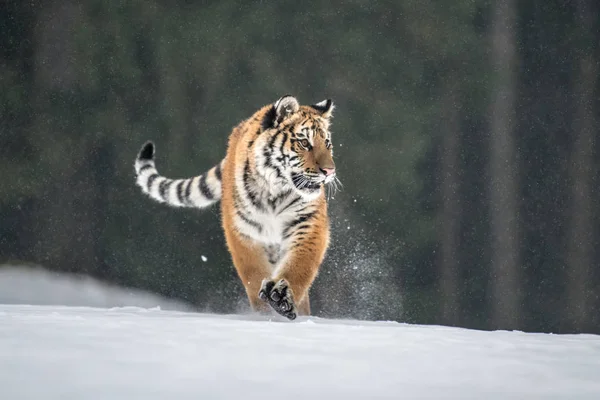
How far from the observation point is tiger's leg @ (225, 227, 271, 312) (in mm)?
4465

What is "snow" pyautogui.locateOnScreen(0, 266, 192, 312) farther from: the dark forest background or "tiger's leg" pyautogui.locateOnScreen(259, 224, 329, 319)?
"tiger's leg" pyautogui.locateOnScreen(259, 224, 329, 319)

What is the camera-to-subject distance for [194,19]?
7695mm

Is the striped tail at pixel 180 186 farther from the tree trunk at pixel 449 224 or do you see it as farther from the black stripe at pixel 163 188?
the tree trunk at pixel 449 224

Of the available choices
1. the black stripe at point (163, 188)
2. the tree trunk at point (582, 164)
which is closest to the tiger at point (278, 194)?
the black stripe at point (163, 188)

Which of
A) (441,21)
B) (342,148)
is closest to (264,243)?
(342,148)

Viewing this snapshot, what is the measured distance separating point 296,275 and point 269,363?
1994 mm

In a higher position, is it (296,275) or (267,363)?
(267,363)

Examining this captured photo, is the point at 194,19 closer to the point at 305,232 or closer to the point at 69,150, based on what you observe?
the point at 69,150

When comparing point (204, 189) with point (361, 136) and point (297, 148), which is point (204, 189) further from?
point (361, 136)

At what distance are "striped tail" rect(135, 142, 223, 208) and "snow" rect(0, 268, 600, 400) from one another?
2617 millimetres

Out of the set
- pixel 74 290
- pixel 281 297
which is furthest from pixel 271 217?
pixel 74 290

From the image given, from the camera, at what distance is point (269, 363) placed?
7.00ft

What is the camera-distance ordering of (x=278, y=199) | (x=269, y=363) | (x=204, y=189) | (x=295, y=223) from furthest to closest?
(x=204, y=189) < (x=278, y=199) < (x=295, y=223) < (x=269, y=363)

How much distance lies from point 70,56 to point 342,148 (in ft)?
9.53
